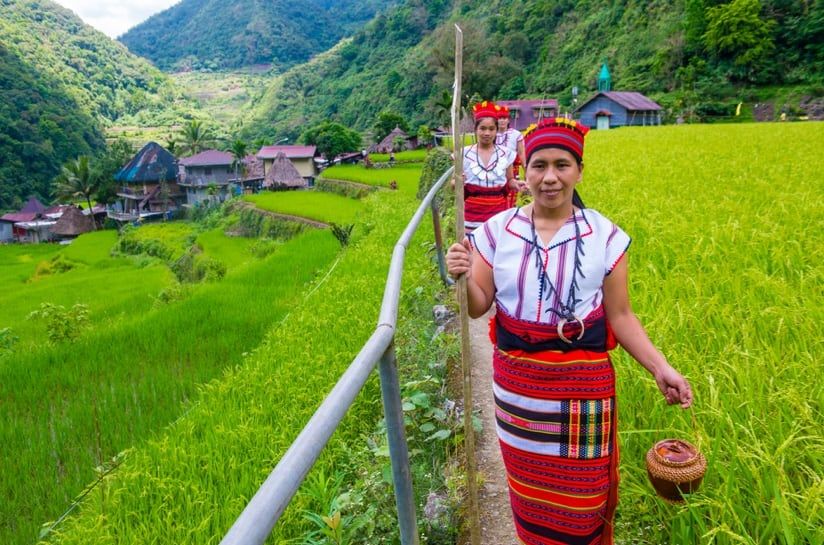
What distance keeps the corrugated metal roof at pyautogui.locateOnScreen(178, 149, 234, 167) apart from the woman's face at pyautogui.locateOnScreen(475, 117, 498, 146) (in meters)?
40.7

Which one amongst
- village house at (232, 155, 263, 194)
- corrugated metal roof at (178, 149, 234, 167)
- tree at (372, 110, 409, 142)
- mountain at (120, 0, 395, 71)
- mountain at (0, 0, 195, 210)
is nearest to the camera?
corrugated metal roof at (178, 149, 234, 167)

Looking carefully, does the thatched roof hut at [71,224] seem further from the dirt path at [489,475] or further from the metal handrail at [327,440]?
the metal handrail at [327,440]

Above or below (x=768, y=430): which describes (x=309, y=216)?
below

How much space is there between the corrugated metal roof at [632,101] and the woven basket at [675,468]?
3779 centimetres

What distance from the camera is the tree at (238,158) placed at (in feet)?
131

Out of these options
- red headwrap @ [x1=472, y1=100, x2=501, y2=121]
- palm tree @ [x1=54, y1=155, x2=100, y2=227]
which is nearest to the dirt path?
red headwrap @ [x1=472, y1=100, x2=501, y2=121]

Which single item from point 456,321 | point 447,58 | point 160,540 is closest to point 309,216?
point 456,321

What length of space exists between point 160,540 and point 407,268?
392 cm

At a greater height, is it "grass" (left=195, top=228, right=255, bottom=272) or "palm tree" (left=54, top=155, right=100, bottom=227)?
"palm tree" (left=54, top=155, right=100, bottom=227)

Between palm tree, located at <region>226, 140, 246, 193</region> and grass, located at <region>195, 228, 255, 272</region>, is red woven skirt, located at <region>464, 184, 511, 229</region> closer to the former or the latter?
grass, located at <region>195, 228, 255, 272</region>

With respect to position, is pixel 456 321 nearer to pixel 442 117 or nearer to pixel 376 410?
pixel 376 410

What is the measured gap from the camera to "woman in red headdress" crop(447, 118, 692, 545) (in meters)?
1.49

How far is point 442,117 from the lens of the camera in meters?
38.8

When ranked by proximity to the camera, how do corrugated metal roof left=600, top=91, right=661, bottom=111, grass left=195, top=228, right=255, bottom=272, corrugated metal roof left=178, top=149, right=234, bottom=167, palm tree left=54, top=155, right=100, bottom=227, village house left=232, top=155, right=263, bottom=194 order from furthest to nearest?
village house left=232, top=155, right=263, bottom=194 < corrugated metal roof left=178, top=149, right=234, bottom=167 < palm tree left=54, top=155, right=100, bottom=227 < corrugated metal roof left=600, top=91, right=661, bottom=111 < grass left=195, top=228, right=255, bottom=272
